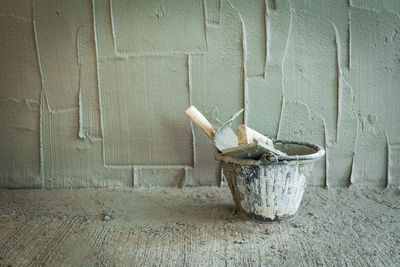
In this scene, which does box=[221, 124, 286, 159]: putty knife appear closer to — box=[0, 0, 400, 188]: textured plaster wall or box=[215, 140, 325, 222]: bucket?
box=[215, 140, 325, 222]: bucket

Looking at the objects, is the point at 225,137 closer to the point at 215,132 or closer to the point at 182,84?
the point at 215,132

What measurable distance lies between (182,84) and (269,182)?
982 millimetres

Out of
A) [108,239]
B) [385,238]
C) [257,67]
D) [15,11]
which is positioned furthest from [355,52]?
[15,11]

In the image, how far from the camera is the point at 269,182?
214cm

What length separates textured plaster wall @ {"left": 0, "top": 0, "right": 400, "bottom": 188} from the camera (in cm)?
260

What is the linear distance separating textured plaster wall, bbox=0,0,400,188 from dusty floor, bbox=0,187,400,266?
0.62 ft

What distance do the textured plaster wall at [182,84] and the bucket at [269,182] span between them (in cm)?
54

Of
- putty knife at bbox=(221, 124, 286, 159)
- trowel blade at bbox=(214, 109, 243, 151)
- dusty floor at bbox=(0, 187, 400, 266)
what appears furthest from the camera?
trowel blade at bbox=(214, 109, 243, 151)

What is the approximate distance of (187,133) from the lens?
2766 mm

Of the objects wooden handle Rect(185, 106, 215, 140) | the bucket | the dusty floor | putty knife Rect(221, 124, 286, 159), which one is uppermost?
wooden handle Rect(185, 106, 215, 140)

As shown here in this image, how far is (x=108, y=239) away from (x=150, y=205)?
508 mm

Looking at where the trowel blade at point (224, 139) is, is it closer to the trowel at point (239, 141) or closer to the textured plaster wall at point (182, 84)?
the trowel at point (239, 141)

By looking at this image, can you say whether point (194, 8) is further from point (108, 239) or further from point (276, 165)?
point (108, 239)

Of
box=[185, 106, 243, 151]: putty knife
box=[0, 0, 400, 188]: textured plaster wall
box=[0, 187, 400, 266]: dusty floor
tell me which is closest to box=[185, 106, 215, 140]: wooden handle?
box=[185, 106, 243, 151]: putty knife
